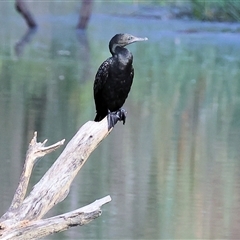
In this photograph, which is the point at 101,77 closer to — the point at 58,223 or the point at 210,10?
the point at 58,223

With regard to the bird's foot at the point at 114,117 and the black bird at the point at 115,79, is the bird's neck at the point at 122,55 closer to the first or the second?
the black bird at the point at 115,79

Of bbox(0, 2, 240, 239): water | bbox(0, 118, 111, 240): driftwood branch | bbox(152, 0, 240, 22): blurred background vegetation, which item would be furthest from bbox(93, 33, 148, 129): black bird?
bbox(152, 0, 240, 22): blurred background vegetation

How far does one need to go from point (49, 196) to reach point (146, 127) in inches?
167

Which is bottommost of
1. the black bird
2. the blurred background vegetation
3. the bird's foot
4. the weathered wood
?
the weathered wood

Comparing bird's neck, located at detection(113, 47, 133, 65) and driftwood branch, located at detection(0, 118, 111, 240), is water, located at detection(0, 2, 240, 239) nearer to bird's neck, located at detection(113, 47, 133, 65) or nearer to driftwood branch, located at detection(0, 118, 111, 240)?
bird's neck, located at detection(113, 47, 133, 65)

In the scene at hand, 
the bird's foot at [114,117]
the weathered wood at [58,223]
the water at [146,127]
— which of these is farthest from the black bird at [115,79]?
the weathered wood at [58,223]

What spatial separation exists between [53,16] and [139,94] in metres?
9.01

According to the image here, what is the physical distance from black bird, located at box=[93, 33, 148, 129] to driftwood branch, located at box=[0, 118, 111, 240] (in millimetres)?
564

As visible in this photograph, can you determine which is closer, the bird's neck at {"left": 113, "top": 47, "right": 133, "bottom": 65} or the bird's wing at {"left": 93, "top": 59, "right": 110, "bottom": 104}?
the bird's neck at {"left": 113, "top": 47, "right": 133, "bottom": 65}

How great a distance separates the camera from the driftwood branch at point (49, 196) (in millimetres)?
2955

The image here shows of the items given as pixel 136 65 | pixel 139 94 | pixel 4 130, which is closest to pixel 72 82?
pixel 139 94

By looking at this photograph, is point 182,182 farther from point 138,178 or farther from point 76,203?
point 76,203

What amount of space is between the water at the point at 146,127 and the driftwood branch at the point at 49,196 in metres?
1.19

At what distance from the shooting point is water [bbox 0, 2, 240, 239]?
16.2 ft
